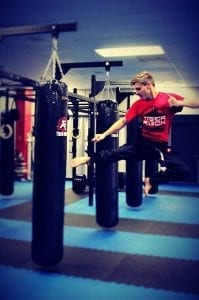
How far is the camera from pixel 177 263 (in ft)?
15.2

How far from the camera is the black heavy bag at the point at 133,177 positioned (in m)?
8.35

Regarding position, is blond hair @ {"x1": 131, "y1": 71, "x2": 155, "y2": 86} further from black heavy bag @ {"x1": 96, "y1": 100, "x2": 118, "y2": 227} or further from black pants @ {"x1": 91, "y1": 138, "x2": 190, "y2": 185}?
black heavy bag @ {"x1": 96, "y1": 100, "x2": 118, "y2": 227}

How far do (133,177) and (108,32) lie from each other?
3463 millimetres

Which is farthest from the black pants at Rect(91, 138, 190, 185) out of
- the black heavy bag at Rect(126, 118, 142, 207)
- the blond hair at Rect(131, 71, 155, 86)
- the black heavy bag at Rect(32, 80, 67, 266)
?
the black heavy bag at Rect(126, 118, 142, 207)

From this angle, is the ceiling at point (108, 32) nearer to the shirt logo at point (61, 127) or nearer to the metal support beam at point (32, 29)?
the metal support beam at point (32, 29)

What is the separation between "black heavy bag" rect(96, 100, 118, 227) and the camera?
20.4 feet

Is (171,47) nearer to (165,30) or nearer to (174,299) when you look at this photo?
(165,30)

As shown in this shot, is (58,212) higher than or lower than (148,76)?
lower

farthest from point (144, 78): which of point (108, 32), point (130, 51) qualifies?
point (130, 51)

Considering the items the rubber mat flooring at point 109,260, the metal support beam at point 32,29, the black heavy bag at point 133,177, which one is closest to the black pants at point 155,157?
the rubber mat flooring at point 109,260

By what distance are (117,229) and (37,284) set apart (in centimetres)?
282

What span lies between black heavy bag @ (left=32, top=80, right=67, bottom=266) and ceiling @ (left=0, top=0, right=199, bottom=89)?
83 centimetres

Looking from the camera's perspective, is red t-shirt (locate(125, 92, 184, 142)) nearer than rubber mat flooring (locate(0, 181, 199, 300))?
No

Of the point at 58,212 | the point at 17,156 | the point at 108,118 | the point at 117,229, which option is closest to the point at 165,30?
the point at 108,118
